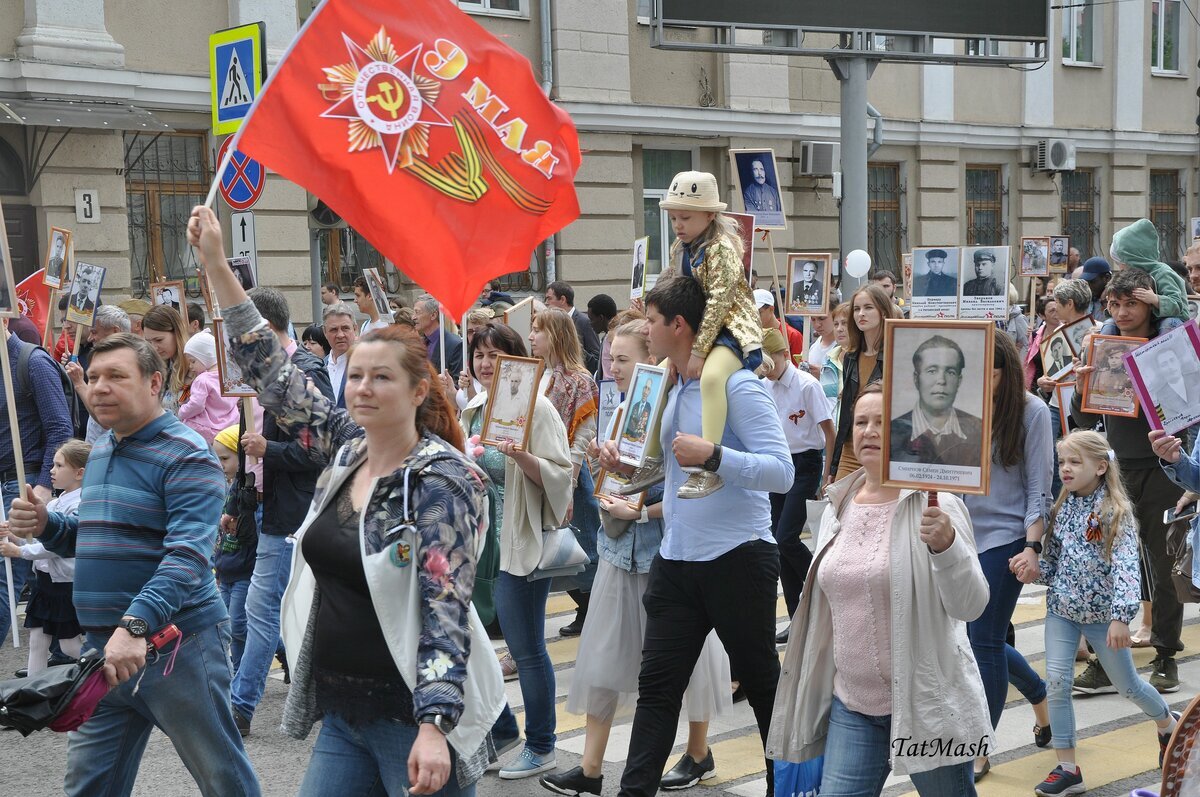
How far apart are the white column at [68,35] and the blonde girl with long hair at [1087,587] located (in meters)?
13.0

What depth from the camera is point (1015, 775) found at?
6.34m

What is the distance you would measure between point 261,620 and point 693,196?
312 cm

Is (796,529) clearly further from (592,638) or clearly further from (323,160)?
(323,160)

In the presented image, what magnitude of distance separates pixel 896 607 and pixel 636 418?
5.09 ft

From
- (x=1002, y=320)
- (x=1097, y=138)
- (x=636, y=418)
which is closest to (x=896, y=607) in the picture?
(x=636, y=418)

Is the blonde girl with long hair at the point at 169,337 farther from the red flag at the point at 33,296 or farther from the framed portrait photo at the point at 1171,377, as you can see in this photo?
the framed portrait photo at the point at 1171,377

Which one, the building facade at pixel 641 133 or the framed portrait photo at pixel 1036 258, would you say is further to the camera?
the building facade at pixel 641 133

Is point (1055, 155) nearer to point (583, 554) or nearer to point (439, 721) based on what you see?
point (583, 554)

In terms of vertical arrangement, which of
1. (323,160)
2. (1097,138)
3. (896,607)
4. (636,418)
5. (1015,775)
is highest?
(1097,138)

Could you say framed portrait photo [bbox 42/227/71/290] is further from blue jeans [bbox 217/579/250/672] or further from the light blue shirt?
the light blue shirt

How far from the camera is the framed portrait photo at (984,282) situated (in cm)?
1125

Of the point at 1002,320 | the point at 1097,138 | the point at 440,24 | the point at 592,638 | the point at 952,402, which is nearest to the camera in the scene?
the point at 952,402

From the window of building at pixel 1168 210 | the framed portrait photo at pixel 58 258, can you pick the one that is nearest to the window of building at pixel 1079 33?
the window of building at pixel 1168 210

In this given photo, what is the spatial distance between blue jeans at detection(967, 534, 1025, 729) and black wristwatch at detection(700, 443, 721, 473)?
1.32 meters
